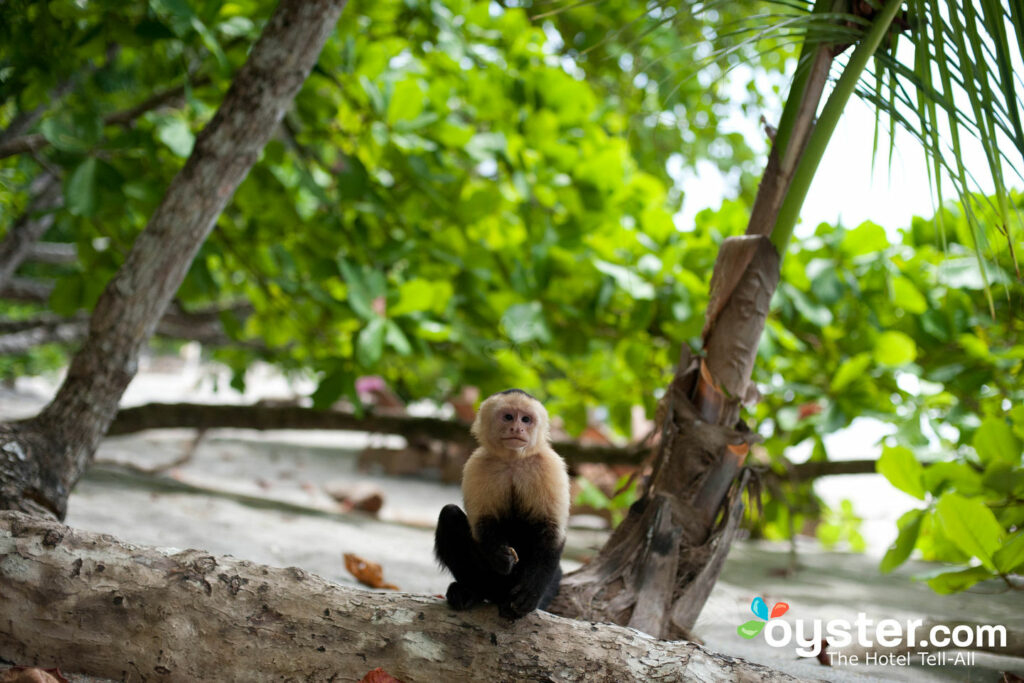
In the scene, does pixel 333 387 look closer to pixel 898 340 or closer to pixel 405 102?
pixel 405 102

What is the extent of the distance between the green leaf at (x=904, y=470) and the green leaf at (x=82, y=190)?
2698 millimetres

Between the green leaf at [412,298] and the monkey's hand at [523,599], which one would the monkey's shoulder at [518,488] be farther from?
the green leaf at [412,298]

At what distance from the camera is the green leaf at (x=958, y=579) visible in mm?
1767

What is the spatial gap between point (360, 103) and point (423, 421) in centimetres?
183

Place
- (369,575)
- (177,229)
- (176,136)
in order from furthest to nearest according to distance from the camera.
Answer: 1. (176,136)
2. (369,575)
3. (177,229)

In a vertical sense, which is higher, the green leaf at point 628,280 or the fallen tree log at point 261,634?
the green leaf at point 628,280

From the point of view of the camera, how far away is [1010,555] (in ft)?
5.40

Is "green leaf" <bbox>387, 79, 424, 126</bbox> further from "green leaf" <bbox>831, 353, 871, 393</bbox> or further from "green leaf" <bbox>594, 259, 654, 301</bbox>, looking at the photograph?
"green leaf" <bbox>831, 353, 871, 393</bbox>

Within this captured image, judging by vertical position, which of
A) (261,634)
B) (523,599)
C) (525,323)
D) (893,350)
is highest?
(893,350)

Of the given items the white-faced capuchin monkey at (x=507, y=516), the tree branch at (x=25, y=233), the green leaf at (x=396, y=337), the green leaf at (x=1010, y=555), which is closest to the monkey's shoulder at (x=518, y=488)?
the white-faced capuchin monkey at (x=507, y=516)

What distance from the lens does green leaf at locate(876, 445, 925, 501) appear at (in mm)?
1989

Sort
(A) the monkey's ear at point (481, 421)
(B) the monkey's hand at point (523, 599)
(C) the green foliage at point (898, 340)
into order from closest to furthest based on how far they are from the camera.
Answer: (B) the monkey's hand at point (523, 599)
(A) the monkey's ear at point (481, 421)
(C) the green foliage at point (898, 340)

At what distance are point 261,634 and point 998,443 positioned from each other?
1895 millimetres

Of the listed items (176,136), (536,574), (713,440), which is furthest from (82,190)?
(713,440)
